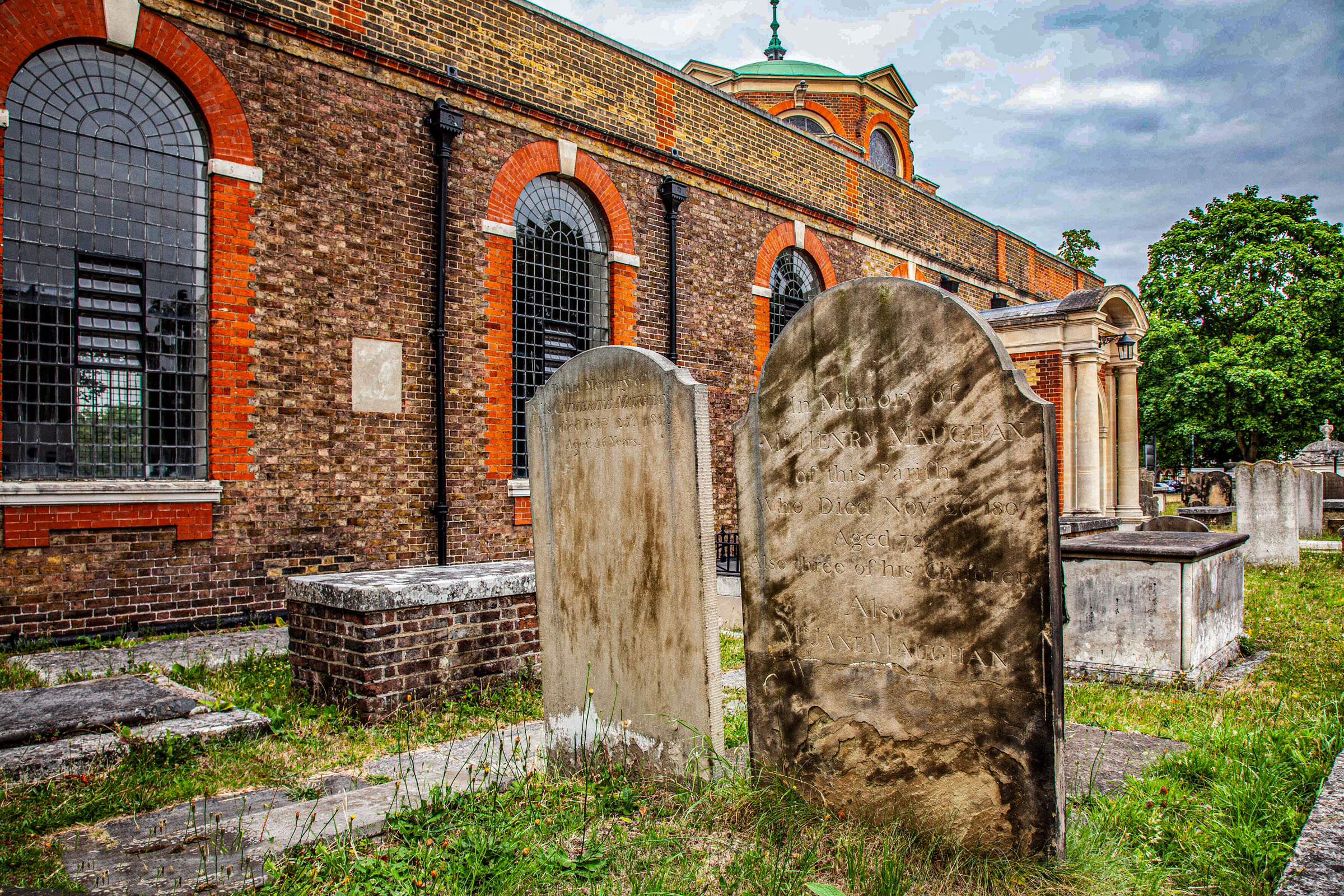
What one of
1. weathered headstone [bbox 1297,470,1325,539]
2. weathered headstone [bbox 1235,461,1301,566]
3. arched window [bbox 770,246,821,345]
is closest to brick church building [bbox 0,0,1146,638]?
arched window [bbox 770,246,821,345]

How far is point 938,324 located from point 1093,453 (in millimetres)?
13145

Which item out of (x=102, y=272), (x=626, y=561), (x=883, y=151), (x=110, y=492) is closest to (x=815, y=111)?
(x=883, y=151)

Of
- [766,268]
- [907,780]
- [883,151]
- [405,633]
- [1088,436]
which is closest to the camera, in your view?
[907,780]

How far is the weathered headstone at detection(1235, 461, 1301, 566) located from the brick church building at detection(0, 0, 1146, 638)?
8608 mm

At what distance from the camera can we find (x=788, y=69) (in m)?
25.4

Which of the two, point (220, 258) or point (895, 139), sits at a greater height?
point (895, 139)

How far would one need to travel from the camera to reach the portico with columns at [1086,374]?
579 inches

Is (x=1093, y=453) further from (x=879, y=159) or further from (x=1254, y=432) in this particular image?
(x=1254, y=432)

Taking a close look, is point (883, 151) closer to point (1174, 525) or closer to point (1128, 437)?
point (1128, 437)

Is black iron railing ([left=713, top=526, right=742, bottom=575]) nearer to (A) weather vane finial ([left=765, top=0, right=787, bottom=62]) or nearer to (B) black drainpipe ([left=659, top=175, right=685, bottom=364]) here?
(B) black drainpipe ([left=659, top=175, right=685, bottom=364])

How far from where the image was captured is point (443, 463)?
972 centimetres

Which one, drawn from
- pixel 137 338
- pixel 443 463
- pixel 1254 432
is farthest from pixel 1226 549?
pixel 1254 432

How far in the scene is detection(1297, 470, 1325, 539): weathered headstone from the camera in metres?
19.0

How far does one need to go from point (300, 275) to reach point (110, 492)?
8.87ft
